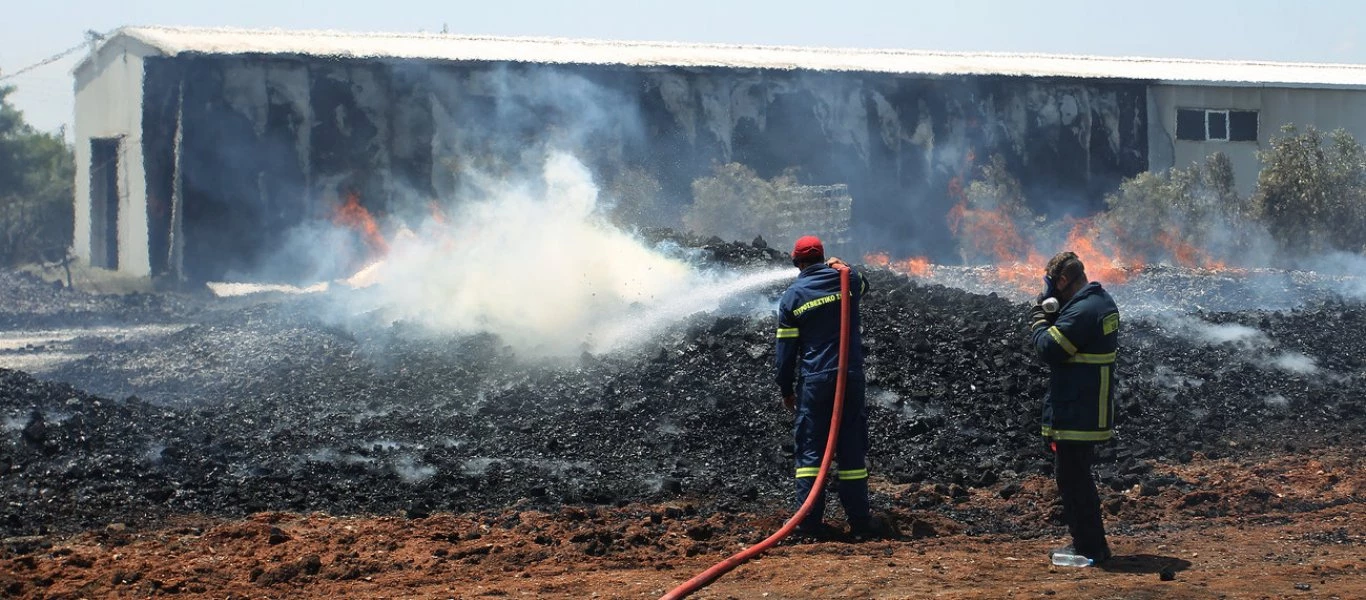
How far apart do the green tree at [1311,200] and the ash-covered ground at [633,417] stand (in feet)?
40.5

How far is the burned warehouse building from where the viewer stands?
2378cm

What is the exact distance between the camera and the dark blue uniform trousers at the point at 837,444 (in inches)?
303

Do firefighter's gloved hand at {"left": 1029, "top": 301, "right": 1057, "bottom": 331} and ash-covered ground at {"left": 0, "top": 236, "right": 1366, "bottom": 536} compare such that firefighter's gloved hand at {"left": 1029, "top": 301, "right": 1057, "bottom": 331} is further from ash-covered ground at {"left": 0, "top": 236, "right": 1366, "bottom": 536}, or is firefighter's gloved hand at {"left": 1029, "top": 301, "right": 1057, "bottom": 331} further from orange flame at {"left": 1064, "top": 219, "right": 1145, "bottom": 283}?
orange flame at {"left": 1064, "top": 219, "right": 1145, "bottom": 283}

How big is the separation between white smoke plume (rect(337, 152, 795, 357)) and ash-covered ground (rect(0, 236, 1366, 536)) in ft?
1.59

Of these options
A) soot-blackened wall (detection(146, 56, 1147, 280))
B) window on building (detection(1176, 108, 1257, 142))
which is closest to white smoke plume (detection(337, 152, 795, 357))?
soot-blackened wall (detection(146, 56, 1147, 280))

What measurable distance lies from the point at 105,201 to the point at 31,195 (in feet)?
26.5

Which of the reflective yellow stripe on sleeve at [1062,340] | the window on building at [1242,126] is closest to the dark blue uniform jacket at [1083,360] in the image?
the reflective yellow stripe on sleeve at [1062,340]

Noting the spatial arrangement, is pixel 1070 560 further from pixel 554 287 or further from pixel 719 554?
pixel 554 287

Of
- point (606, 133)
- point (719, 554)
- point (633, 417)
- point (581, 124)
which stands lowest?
point (719, 554)

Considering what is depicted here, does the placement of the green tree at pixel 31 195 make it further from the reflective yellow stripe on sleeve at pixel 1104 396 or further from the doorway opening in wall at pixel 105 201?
the reflective yellow stripe on sleeve at pixel 1104 396

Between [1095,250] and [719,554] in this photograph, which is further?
[1095,250]

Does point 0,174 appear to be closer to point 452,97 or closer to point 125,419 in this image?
point 452,97

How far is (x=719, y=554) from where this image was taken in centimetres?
738

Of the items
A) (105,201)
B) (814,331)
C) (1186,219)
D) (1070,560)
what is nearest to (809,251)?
(814,331)
